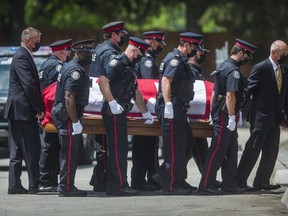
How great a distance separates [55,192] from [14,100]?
1.27 metres

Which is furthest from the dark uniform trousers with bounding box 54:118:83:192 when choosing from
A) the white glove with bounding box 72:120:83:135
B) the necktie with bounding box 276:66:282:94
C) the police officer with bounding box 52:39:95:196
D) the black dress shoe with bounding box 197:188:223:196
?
the necktie with bounding box 276:66:282:94

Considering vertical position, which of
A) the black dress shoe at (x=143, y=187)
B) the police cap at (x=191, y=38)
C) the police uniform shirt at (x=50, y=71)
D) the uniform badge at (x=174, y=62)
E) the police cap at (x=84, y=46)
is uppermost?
the police cap at (x=191, y=38)

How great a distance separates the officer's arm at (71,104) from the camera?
1330 centimetres

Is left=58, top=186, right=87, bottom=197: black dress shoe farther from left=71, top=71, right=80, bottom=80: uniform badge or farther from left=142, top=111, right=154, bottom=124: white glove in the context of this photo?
left=71, top=71, right=80, bottom=80: uniform badge

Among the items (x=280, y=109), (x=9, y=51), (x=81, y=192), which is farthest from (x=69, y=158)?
(x=9, y=51)

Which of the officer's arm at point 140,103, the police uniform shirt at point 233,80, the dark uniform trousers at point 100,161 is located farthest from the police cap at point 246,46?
the dark uniform trousers at point 100,161

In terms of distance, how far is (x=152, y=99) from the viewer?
46.9 ft

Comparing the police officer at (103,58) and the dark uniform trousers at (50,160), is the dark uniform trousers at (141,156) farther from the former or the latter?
the dark uniform trousers at (50,160)

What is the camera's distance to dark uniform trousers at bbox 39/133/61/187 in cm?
1443

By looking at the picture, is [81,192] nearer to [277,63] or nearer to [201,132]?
[201,132]

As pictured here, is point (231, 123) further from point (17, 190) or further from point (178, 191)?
point (17, 190)

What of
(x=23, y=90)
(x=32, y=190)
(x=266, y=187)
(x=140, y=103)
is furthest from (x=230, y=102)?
(x=32, y=190)

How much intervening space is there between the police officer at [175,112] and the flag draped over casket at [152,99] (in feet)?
1.19

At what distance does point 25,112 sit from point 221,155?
2433 millimetres
